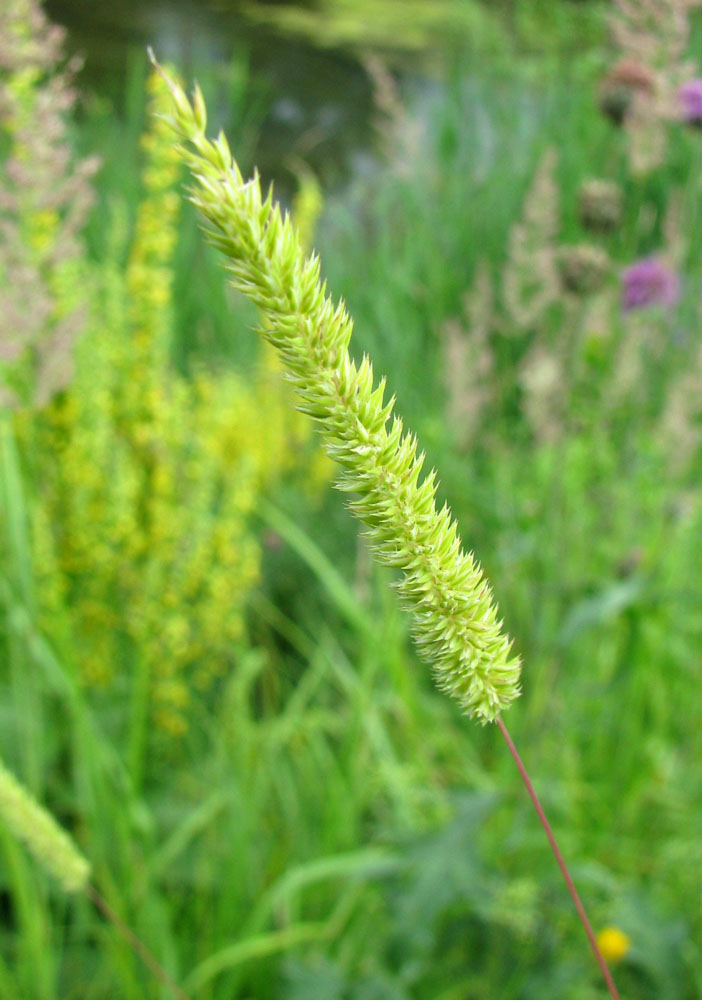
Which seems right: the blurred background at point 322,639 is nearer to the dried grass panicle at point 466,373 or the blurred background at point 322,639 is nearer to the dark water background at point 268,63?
the dried grass panicle at point 466,373

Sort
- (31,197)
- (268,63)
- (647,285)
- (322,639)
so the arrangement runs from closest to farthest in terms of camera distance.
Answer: (31,197)
(647,285)
(322,639)
(268,63)

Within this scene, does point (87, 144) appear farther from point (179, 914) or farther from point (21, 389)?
point (179, 914)

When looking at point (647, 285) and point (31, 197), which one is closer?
point (31, 197)

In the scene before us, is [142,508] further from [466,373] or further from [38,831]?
[38,831]

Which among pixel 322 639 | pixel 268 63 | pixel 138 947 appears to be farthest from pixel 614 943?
pixel 268 63

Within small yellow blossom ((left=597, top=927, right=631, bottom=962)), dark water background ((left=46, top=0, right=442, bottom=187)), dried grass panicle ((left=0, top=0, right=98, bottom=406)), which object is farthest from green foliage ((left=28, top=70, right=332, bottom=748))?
dark water background ((left=46, top=0, right=442, bottom=187))

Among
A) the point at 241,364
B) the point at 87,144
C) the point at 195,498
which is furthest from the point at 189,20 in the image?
the point at 195,498

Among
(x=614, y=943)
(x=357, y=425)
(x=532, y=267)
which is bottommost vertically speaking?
(x=614, y=943)
